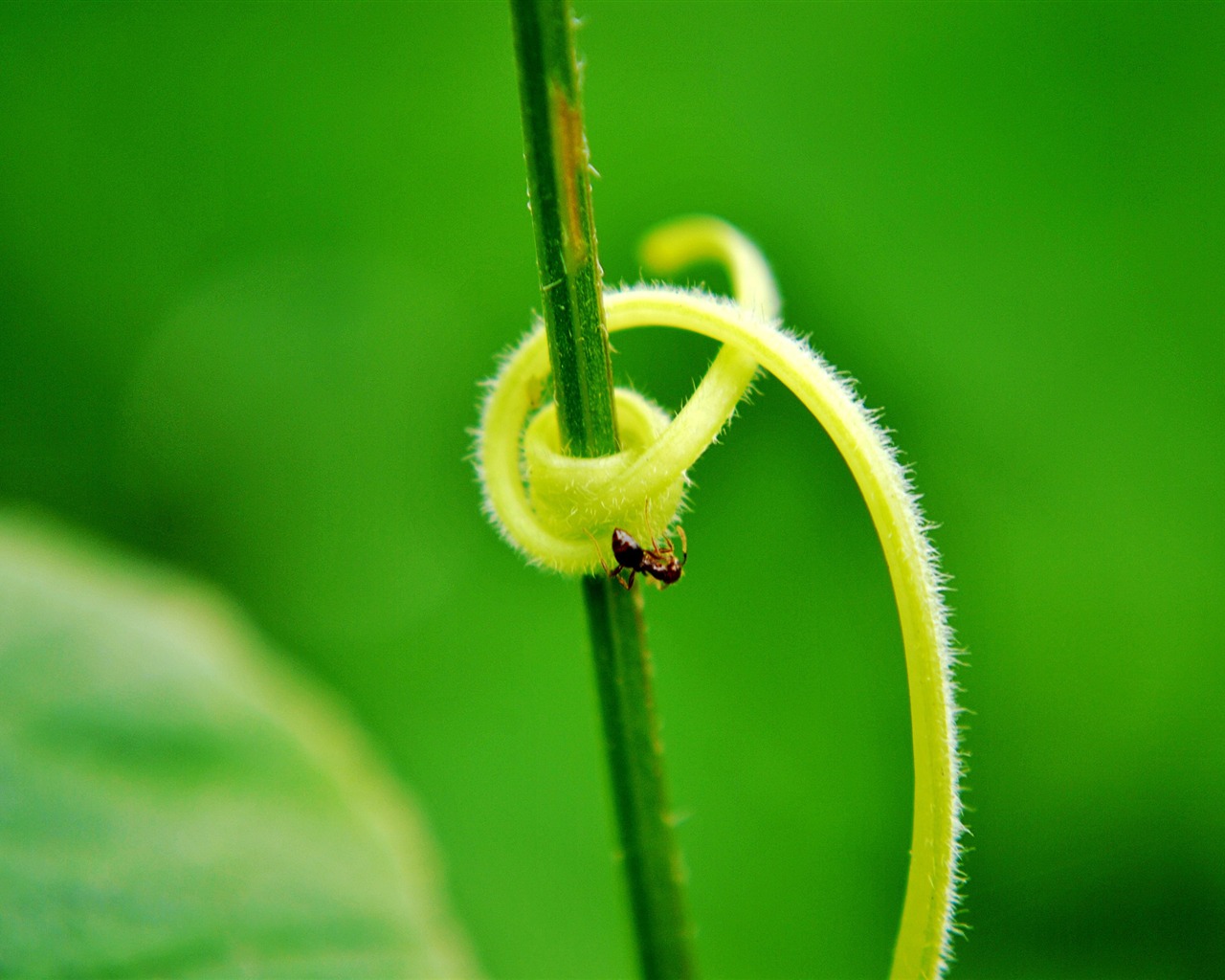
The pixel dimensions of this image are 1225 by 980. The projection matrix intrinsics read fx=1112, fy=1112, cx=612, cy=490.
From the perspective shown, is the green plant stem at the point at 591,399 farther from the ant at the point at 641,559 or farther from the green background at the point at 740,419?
the green background at the point at 740,419

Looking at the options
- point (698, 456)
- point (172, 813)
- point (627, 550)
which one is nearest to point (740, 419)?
point (172, 813)

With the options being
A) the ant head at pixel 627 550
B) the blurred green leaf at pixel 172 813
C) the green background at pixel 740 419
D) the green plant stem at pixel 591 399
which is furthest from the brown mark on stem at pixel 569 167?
the green background at pixel 740 419

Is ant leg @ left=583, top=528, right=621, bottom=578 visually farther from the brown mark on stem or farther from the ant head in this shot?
the brown mark on stem

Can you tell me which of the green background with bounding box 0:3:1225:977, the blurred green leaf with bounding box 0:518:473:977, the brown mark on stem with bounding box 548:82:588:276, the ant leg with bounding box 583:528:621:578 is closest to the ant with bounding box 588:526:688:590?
the ant leg with bounding box 583:528:621:578

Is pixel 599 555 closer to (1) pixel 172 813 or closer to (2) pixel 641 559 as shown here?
(2) pixel 641 559

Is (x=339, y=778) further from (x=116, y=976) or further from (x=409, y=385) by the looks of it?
(x=409, y=385)

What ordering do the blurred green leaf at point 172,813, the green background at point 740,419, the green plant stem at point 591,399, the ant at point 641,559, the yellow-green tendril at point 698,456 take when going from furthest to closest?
the green background at point 740,419
the blurred green leaf at point 172,813
the ant at point 641,559
the yellow-green tendril at point 698,456
the green plant stem at point 591,399
